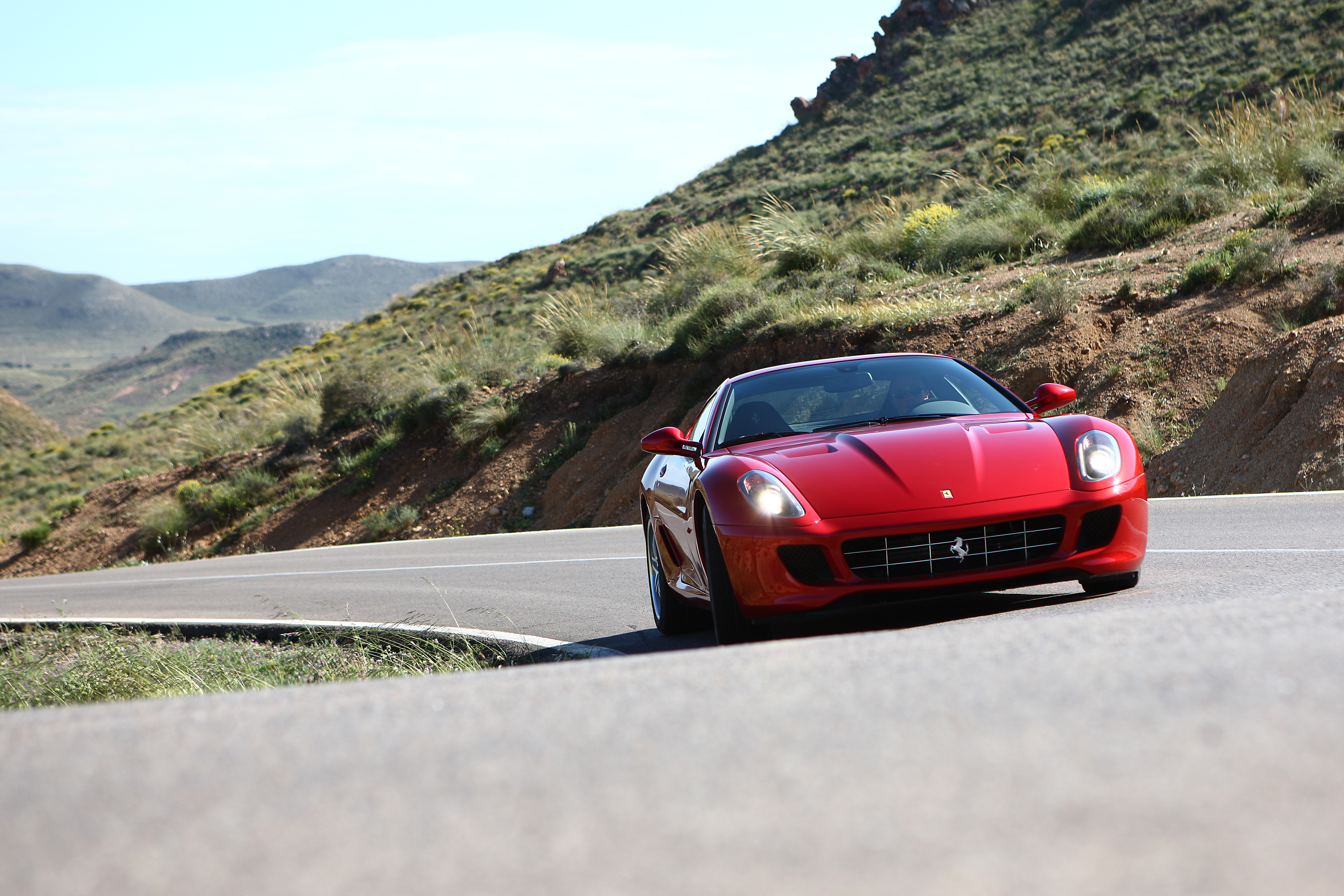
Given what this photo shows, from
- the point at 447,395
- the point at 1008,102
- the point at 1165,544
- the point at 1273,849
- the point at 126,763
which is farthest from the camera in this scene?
the point at 1008,102

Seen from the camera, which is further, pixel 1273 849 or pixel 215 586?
pixel 215 586

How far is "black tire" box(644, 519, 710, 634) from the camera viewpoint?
7.29 metres

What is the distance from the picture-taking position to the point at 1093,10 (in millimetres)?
53531

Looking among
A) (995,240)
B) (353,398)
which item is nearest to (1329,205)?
(995,240)

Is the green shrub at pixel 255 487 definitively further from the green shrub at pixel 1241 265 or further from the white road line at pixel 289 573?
the green shrub at pixel 1241 265

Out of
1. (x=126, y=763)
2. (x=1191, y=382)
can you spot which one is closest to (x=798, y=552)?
(x=126, y=763)

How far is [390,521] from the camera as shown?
23969mm

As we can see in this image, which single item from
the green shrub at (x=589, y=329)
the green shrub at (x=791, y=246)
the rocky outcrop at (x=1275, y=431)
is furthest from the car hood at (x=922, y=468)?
the green shrub at (x=791, y=246)

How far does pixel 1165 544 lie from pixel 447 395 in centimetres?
2081

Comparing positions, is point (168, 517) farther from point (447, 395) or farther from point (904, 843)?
point (904, 843)

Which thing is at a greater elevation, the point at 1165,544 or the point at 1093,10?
the point at 1093,10

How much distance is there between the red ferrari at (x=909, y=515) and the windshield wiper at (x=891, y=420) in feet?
0.14

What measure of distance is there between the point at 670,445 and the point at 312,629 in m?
3.96

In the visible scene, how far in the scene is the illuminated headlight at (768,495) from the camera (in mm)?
5559
